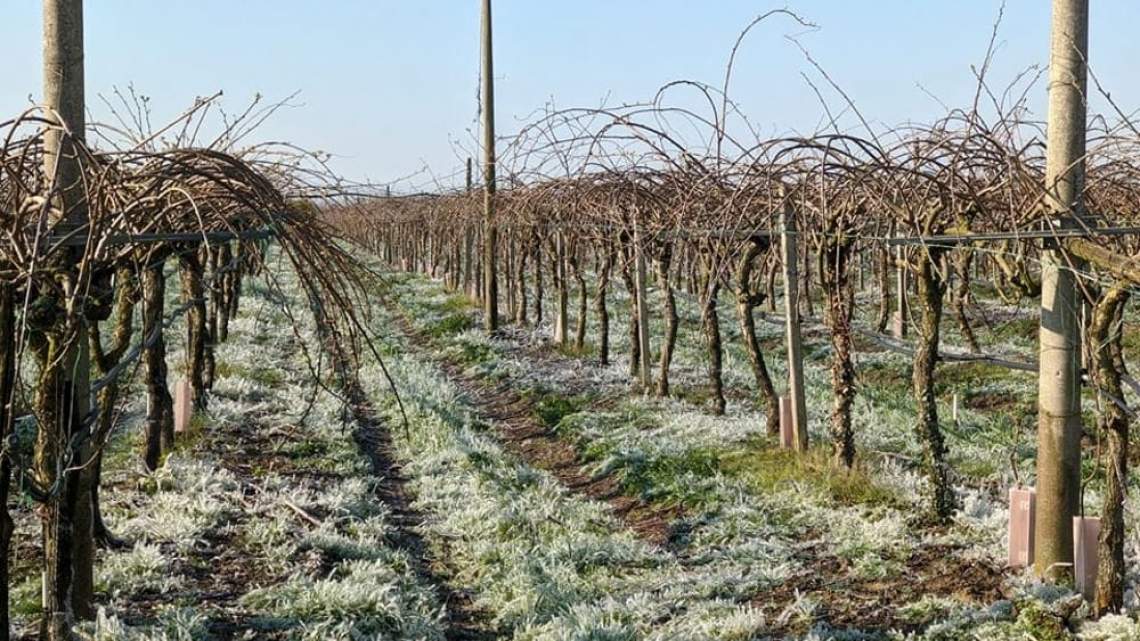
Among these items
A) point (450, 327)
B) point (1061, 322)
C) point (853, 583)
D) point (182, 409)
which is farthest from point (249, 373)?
point (1061, 322)

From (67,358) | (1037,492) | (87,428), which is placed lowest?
(1037,492)

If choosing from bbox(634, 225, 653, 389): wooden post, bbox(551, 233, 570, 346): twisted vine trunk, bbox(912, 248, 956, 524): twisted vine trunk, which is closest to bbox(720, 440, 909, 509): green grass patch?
bbox(912, 248, 956, 524): twisted vine trunk

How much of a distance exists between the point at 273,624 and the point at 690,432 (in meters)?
4.31

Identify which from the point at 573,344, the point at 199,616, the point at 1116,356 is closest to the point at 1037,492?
the point at 1116,356

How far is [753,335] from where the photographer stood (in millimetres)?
7918

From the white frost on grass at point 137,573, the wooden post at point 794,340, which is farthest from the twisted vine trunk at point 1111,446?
the white frost on grass at point 137,573

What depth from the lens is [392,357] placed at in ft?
42.1

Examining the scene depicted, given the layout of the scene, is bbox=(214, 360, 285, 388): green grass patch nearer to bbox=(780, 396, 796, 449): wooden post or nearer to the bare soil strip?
the bare soil strip

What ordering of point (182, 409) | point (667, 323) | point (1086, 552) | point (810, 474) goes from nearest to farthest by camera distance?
point (1086, 552)
point (810, 474)
point (182, 409)
point (667, 323)

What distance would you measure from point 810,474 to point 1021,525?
2045 mm

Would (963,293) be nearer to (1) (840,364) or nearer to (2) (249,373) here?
(1) (840,364)

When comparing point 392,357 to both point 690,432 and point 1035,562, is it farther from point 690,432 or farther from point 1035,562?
point 1035,562

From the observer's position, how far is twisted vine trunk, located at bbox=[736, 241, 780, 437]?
311 inches

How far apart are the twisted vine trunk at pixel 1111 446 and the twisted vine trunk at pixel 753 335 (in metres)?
3.82
